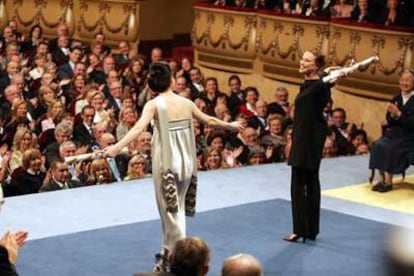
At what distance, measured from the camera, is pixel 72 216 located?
6.94m

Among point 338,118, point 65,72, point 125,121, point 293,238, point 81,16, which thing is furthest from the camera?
point 81,16

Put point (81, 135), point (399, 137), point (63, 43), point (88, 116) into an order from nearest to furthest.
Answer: point (399, 137)
point (81, 135)
point (88, 116)
point (63, 43)

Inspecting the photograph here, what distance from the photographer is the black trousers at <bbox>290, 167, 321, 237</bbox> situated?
6.22 meters

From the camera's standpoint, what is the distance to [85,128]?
9117 millimetres

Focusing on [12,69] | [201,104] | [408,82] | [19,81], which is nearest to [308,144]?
[408,82]

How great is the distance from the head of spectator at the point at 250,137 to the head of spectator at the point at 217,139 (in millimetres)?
324

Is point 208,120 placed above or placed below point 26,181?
above

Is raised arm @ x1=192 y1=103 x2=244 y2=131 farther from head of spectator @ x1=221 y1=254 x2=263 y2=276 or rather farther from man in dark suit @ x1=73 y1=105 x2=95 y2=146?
man in dark suit @ x1=73 y1=105 x2=95 y2=146

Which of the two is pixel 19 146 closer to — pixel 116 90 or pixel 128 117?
pixel 128 117

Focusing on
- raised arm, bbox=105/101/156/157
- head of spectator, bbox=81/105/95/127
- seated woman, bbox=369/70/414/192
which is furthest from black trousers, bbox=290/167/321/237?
head of spectator, bbox=81/105/95/127

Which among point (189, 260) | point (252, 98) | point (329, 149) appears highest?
point (189, 260)

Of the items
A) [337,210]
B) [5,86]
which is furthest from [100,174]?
[5,86]

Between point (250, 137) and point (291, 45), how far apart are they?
165 inches

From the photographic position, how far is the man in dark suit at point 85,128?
8948 millimetres
